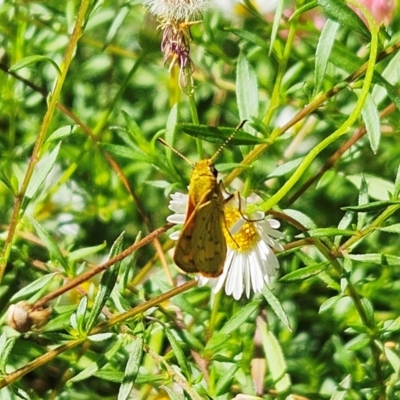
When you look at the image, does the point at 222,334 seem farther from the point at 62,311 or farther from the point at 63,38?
the point at 63,38

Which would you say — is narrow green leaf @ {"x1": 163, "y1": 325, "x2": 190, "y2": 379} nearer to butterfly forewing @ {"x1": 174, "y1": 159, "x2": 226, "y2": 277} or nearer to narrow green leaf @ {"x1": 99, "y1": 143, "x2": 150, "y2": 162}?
butterfly forewing @ {"x1": 174, "y1": 159, "x2": 226, "y2": 277}

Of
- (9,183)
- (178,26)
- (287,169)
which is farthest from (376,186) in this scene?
(9,183)

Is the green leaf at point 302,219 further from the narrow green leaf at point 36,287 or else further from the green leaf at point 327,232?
the narrow green leaf at point 36,287

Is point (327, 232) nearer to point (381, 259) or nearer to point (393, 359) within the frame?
point (381, 259)

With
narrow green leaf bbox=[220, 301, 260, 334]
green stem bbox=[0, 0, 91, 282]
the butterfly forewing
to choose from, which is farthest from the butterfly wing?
green stem bbox=[0, 0, 91, 282]

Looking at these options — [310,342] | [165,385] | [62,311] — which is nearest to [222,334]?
[165,385]

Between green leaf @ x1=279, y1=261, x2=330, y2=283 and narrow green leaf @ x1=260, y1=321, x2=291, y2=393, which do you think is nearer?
green leaf @ x1=279, y1=261, x2=330, y2=283
